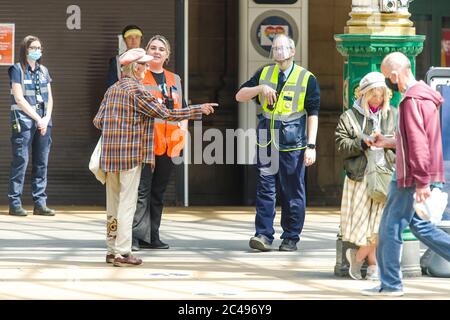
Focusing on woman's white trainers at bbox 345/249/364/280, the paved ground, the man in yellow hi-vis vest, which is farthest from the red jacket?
the man in yellow hi-vis vest

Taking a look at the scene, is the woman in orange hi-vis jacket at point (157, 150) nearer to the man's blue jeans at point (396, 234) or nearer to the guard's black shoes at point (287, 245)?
the guard's black shoes at point (287, 245)

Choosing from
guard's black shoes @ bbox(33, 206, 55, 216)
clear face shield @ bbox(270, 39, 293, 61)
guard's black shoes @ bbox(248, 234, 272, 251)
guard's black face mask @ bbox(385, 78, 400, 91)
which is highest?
clear face shield @ bbox(270, 39, 293, 61)

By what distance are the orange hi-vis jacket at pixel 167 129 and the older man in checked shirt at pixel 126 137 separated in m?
0.95

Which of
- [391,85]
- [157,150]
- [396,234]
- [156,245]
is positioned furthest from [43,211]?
[396,234]

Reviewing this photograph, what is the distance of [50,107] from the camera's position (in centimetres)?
1551

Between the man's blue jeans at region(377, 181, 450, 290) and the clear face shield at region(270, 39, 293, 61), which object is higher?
the clear face shield at region(270, 39, 293, 61)

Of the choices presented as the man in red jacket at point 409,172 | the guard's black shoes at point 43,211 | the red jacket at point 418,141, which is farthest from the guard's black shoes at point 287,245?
the guard's black shoes at point 43,211

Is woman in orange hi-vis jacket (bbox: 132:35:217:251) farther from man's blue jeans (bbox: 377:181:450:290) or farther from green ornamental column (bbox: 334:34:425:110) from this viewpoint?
man's blue jeans (bbox: 377:181:450:290)

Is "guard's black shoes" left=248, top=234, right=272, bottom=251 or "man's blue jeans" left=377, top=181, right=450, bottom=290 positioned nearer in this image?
"man's blue jeans" left=377, top=181, right=450, bottom=290

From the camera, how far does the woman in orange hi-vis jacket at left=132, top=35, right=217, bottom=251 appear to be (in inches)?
484

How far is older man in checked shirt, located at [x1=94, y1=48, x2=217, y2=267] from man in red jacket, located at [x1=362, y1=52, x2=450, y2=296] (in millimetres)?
2026
